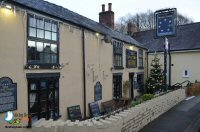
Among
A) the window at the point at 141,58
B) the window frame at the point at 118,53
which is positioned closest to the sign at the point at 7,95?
the window frame at the point at 118,53

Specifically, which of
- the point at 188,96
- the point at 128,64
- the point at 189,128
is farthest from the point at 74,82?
the point at 188,96

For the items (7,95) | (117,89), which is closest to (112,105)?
(117,89)

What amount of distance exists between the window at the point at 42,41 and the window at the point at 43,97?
36.6 inches

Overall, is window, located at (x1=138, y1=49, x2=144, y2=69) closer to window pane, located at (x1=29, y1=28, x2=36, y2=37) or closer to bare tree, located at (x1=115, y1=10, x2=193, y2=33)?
window pane, located at (x1=29, y1=28, x2=36, y2=37)

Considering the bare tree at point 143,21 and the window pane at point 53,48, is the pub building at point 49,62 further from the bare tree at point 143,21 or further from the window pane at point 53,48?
the bare tree at point 143,21

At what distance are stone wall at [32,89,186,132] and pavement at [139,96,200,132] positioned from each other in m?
0.37

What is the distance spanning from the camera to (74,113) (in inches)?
490

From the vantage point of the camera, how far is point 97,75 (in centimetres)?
1530

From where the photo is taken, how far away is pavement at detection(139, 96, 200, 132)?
10133 millimetres

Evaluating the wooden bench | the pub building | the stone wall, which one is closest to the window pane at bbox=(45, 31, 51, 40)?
the pub building

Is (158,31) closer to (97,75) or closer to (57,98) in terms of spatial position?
(97,75)

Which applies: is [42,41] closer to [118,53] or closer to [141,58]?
[118,53]

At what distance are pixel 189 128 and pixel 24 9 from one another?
9.20m

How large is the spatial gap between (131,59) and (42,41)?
40.3 ft
